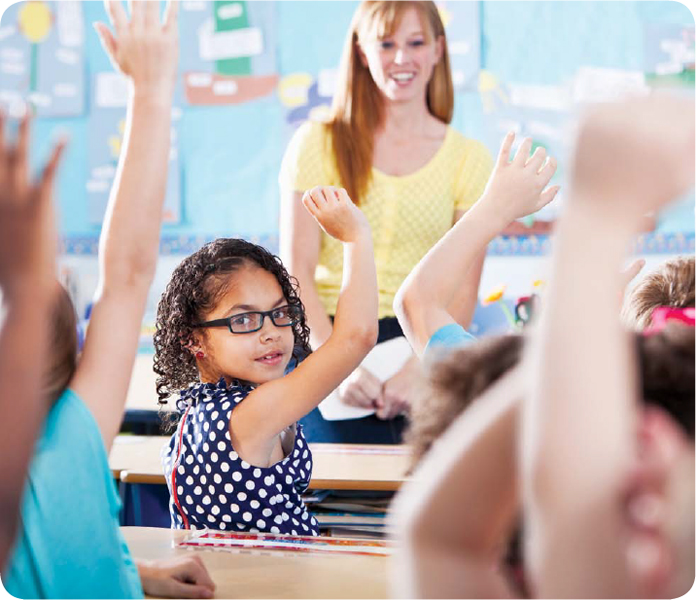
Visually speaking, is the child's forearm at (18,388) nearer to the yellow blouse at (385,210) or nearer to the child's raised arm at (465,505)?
the child's raised arm at (465,505)

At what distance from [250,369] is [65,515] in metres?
0.63

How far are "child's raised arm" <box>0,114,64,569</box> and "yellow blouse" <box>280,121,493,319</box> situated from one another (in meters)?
1.26

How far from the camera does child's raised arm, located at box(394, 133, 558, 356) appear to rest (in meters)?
1.13

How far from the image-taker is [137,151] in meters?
0.82

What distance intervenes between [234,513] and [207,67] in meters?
3.04

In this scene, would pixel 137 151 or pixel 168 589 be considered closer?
pixel 137 151

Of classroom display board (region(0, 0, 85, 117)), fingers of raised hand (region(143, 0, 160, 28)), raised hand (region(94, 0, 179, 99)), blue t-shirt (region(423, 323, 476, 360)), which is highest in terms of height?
classroom display board (region(0, 0, 85, 117))

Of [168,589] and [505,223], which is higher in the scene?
[505,223]

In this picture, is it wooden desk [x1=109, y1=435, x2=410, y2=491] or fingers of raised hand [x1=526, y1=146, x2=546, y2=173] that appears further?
wooden desk [x1=109, y1=435, x2=410, y2=491]

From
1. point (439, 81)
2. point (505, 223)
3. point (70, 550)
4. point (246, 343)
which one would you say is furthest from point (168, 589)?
point (439, 81)

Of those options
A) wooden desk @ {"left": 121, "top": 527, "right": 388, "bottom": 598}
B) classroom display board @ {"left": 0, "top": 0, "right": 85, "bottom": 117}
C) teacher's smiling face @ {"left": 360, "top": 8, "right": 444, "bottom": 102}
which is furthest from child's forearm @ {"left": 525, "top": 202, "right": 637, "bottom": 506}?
classroom display board @ {"left": 0, "top": 0, "right": 85, "bottom": 117}

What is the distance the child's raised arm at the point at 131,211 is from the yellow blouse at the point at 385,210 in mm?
1100

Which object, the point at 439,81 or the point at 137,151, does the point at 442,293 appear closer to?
the point at 137,151

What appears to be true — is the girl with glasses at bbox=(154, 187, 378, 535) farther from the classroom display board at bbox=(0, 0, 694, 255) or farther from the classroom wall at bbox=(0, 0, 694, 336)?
the classroom display board at bbox=(0, 0, 694, 255)
